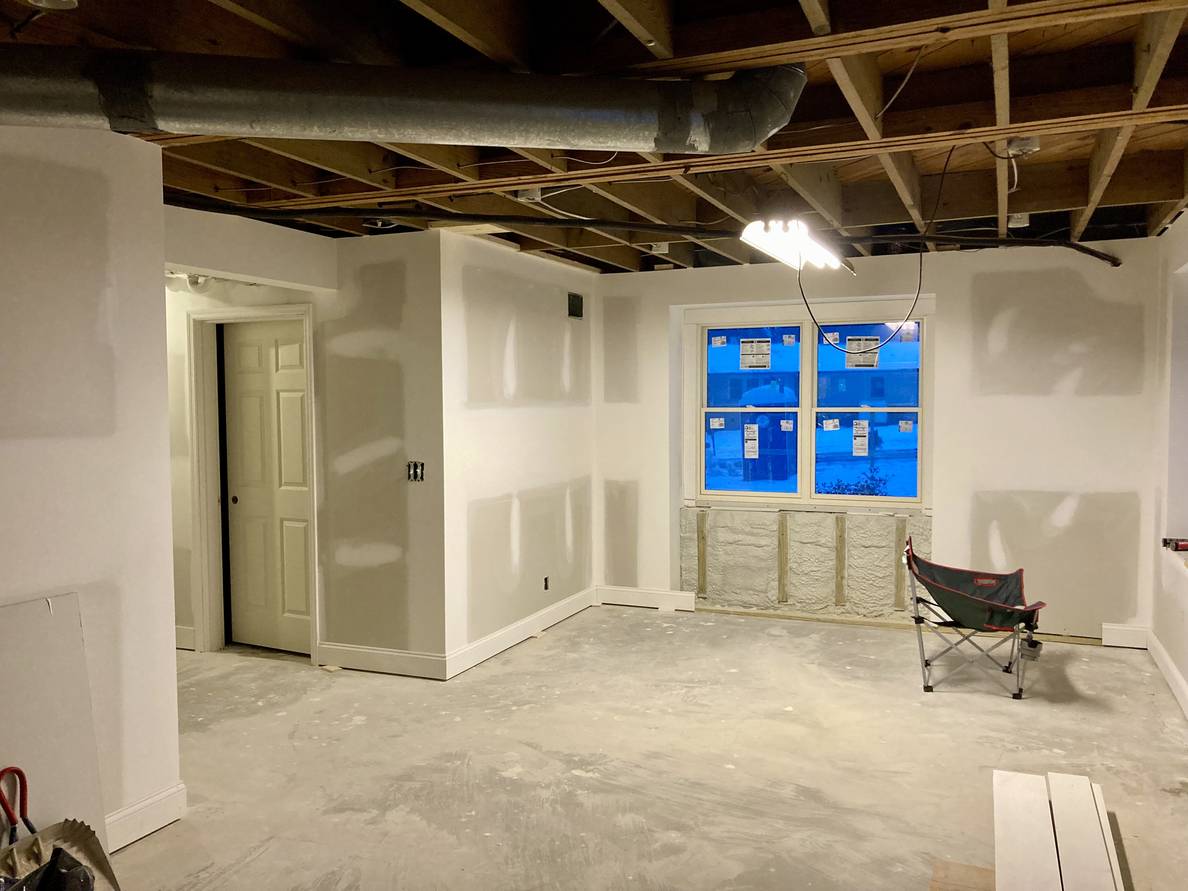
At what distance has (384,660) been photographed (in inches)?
199

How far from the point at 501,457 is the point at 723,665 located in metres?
1.82

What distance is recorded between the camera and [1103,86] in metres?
2.84

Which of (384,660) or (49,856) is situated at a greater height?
(49,856)

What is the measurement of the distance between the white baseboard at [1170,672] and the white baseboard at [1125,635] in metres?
0.06

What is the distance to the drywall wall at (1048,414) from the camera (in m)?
5.43

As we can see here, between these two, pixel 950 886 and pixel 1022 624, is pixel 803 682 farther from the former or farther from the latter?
pixel 950 886

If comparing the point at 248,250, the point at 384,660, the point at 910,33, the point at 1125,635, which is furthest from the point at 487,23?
the point at 1125,635

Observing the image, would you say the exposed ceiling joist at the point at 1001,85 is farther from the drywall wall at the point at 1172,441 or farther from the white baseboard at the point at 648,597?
the white baseboard at the point at 648,597

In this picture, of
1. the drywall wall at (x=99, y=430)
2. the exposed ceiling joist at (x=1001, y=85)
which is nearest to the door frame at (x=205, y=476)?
the drywall wall at (x=99, y=430)

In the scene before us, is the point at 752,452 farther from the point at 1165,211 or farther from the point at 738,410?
the point at 1165,211

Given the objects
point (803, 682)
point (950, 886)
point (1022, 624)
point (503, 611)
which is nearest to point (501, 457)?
point (503, 611)

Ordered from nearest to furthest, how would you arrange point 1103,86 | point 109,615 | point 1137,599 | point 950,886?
point 950,886 < point 1103,86 < point 109,615 < point 1137,599

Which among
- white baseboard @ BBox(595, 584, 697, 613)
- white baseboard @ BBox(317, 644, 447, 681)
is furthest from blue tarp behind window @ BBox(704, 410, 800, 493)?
white baseboard @ BBox(317, 644, 447, 681)

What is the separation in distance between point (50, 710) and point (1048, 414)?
17.8 ft
